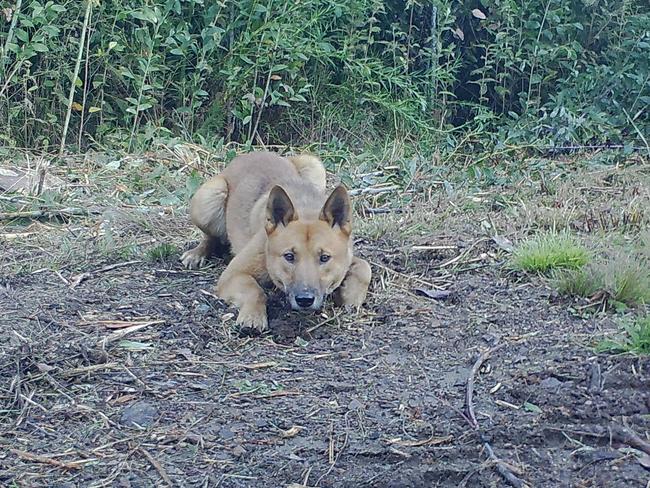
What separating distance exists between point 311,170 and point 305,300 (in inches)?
82.3

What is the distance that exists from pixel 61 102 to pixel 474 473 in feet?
22.5

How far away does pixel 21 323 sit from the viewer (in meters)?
4.76

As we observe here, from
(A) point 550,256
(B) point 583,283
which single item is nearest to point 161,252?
(A) point 550,256

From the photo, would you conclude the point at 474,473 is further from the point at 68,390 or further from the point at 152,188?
the point at 152,188

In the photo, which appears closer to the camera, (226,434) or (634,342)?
(226,434)

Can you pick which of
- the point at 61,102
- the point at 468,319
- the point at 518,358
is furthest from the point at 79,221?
the point at 518,358

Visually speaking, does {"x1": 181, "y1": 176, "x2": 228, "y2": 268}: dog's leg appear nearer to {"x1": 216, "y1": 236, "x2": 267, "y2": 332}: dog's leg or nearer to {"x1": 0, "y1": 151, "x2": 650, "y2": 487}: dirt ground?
{"x1": 0, "y1": 151, "x2": 650, "y2": 487}: dirt ground

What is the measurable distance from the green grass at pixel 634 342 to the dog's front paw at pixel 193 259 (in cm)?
282

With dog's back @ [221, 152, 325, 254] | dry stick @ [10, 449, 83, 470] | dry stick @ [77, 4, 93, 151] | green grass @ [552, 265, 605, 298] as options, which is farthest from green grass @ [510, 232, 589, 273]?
dry stick @ [77, 4, 93, 151]

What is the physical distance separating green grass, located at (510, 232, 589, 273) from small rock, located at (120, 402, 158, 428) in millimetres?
2430

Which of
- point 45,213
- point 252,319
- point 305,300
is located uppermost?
point 305,300

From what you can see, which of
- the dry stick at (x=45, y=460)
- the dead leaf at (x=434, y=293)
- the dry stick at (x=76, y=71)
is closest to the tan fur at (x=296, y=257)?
the dead leaf at (x=434, y=293)

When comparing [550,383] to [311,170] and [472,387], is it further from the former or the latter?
[311,170]

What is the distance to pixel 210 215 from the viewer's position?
6297 mm
